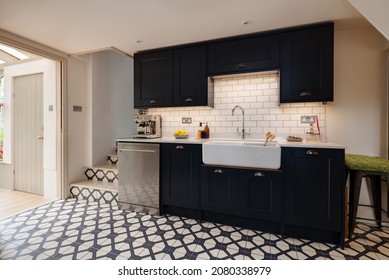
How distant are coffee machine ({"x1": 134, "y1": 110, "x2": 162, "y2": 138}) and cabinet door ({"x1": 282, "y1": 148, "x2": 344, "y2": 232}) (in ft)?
6.17

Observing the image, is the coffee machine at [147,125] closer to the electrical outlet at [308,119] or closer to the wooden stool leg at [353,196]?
the electrical outlet at [308,119]

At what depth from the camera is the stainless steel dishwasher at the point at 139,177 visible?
8.52ft

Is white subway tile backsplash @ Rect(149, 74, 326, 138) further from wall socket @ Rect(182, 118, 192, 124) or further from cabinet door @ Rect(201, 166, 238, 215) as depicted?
cabinet door @ Rect(201, 166, 238, 215)

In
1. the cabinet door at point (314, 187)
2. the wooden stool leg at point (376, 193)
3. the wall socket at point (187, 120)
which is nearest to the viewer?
the cabinet door at point (314, 187)

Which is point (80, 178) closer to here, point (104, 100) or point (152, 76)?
point (104, 100)

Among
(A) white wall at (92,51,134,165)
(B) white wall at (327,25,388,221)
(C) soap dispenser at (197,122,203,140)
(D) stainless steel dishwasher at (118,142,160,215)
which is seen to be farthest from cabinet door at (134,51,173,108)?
(B) white wall at (327,25,388,221)

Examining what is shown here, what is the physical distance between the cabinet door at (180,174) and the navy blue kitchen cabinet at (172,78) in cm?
68

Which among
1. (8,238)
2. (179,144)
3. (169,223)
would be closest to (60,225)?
(8,238)

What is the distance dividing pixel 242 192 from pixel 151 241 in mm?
1063

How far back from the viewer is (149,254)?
1.78 m

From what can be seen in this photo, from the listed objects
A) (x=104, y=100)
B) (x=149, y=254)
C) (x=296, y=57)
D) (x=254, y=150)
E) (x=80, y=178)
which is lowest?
(x=149, y=254)

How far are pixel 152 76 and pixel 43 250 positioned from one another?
2348 mm

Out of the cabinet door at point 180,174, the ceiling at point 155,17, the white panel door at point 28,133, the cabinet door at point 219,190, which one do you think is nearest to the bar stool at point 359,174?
the cabinet door at point 219,190
